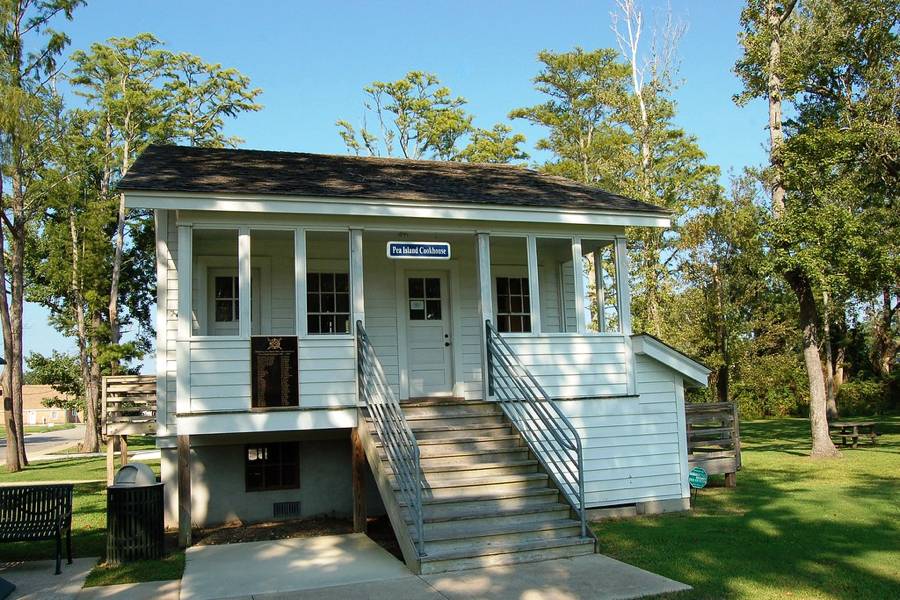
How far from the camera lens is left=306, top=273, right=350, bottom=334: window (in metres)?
11.7

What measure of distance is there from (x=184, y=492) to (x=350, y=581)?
310cm

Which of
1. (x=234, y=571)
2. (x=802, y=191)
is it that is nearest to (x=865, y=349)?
(x=802, y=191)

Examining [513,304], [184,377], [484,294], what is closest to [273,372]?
[184,377]

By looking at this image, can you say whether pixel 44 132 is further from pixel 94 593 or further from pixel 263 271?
pixel 94 593

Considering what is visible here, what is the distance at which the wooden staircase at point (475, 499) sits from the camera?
7.86 meters

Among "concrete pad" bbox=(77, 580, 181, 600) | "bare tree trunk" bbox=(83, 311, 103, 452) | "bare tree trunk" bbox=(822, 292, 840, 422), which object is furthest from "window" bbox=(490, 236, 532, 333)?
"bare tree trunk" bbox=(83, 311, 103, 452)

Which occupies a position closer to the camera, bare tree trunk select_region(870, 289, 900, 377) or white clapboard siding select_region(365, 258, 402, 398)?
white clapboard siding select_region(365, 258, 402, 398)

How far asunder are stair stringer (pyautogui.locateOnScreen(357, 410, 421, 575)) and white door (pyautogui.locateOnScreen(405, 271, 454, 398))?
222 cm

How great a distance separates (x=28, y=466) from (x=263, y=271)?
15.4 metres

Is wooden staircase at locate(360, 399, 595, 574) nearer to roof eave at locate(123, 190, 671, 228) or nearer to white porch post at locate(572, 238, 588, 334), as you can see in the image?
white porch post at locate(572, 238, 588, 334)

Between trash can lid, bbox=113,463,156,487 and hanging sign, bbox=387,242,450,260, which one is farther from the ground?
hanging sign, bbox=387,242,450,260

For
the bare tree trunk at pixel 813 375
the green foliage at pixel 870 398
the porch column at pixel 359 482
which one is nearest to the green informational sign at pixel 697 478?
the porch column at pixel 359 482

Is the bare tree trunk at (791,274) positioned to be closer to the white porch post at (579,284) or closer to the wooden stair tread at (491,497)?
the white porch post at (579,284)

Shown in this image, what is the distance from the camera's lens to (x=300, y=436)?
11.2 meters
